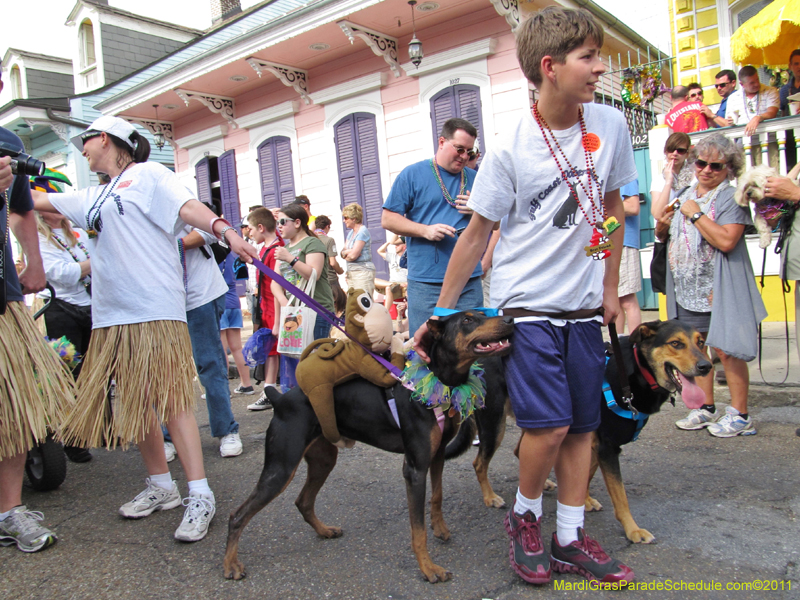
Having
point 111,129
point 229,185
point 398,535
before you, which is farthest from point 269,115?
point 398,535

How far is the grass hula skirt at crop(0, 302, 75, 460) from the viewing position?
285cm

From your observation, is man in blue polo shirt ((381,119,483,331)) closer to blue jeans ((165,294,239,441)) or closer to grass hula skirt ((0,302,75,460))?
blue jeans ((165,294,239,441))

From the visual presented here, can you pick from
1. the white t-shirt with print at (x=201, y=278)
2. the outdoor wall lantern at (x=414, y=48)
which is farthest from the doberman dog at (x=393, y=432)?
the outdoor wall lantern at (x=414, y=48)

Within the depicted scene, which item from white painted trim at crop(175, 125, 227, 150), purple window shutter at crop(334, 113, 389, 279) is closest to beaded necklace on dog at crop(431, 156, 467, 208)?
purple window shutter at crop(334, 113, 389, 279)

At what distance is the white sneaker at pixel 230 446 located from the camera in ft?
13.6

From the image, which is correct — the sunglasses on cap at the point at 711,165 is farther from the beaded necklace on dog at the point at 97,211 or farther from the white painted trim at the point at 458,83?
the white painted trim at the point at 458,83

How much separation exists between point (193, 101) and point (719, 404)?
12.5 metres

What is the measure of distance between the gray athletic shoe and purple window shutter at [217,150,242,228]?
36.1 ft

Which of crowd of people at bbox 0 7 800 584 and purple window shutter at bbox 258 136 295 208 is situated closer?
crowd of people at bbox 0 7 800 584

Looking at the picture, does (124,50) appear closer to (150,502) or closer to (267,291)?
(267,291)

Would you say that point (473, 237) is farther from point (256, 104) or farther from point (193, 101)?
point (193, 101)

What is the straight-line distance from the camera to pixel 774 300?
22.4 ft

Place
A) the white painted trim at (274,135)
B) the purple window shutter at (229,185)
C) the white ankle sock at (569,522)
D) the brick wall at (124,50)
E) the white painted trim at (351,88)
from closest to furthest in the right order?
the white ankle sock at (569,522), the white painted trim at (351,88), the white painted trim at (274,135), the purple window shutter at (229,185), the brick wall at (124,50)

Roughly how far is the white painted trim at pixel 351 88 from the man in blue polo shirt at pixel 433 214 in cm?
773
